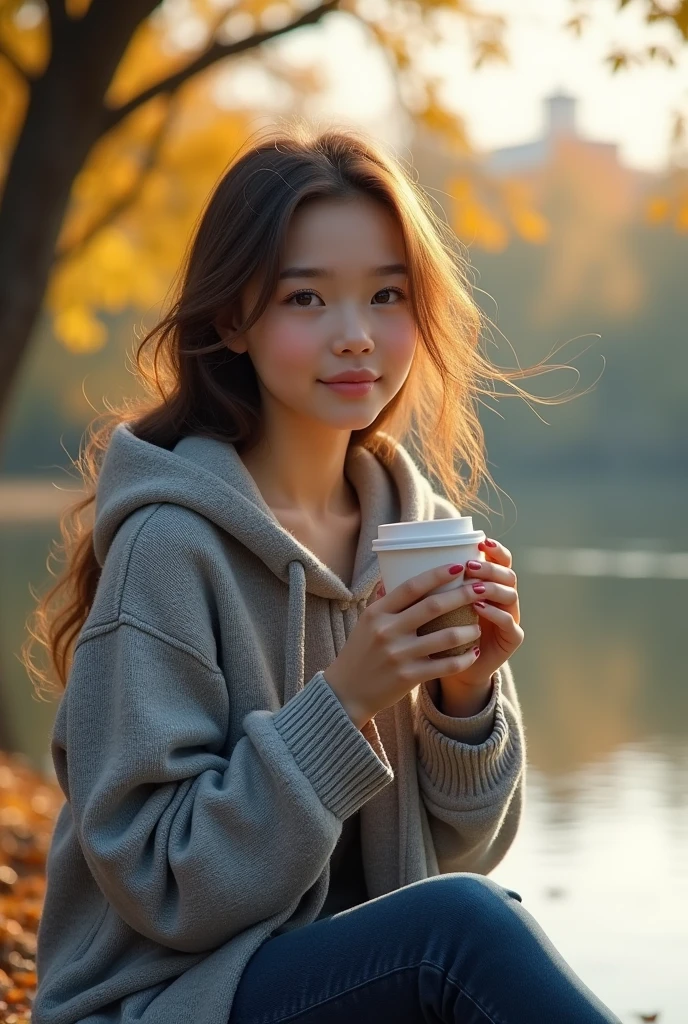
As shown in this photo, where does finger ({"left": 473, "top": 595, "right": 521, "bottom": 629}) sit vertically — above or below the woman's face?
below

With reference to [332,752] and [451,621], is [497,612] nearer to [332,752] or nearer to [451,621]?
[451,621]

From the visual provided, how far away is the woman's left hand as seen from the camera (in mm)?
1948

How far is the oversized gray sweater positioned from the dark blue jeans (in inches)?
1.4

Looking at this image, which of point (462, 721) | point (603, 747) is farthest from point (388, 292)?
point (603, 747)

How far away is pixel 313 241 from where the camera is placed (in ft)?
7.18

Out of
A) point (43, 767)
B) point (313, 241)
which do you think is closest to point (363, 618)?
point (313, 241)

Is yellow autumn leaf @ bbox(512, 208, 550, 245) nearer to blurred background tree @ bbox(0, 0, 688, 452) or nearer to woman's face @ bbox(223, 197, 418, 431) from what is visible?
blurred background tree @ bbox(0, 0, 688, 452)

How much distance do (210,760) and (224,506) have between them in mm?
376

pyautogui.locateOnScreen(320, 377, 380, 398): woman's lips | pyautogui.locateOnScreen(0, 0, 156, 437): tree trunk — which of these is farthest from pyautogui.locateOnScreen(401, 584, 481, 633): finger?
pyautogui.locateOnScreen(0, 0, 156, 437): tree trunk

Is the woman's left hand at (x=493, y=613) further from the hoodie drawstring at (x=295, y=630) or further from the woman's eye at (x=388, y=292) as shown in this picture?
the woman's eye at (x=388, y=292)

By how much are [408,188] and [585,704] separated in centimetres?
575

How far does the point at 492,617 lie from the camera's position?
1.98m

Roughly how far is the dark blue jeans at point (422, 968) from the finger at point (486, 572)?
0.40 m

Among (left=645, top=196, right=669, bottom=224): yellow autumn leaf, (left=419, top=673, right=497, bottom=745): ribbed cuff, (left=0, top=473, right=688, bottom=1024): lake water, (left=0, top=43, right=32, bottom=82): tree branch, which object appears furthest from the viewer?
(left=645, top=196, right=669, bottom=224): yellow autumn leaf
